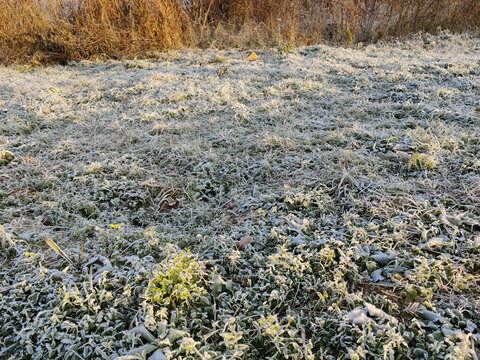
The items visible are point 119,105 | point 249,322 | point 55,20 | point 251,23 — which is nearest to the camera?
point 249,322

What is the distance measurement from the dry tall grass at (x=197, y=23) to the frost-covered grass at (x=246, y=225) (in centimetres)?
421

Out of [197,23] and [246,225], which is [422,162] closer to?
[246,225]

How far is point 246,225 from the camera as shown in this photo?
2.33 m

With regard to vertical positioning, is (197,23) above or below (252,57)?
above

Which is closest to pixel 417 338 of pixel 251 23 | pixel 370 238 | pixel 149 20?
pixel 370 238

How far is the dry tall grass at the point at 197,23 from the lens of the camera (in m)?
7.90

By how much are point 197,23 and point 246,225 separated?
29.1 ft

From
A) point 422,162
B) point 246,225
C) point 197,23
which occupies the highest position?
point 197,23

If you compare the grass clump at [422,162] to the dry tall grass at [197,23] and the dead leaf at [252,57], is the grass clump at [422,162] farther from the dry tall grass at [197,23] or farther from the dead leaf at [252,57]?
the dry tall grass at [197,23]

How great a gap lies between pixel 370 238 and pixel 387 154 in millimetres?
1253

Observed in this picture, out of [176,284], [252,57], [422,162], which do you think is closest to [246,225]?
[176,284]

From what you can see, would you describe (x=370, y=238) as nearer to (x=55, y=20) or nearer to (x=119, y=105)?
(x=119, y=105)

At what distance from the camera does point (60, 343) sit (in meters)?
1.54

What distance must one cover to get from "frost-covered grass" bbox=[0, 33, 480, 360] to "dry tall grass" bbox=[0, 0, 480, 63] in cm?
421
